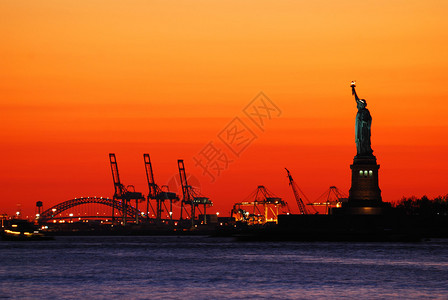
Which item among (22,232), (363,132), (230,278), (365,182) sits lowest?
(230,278)

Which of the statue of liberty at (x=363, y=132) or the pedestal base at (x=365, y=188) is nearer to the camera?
the pedestal base at (x=365, y=188)

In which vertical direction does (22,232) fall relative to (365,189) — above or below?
below

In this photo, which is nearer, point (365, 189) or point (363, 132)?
point (363, 132)

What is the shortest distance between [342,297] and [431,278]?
18256 mm

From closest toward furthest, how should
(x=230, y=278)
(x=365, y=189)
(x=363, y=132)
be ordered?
(x=230, y=278) < (x=363, y=132) < (x=365, y=189)

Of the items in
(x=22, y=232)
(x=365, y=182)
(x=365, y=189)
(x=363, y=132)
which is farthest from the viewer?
(x=22, y=232)

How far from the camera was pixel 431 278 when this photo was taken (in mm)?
75938

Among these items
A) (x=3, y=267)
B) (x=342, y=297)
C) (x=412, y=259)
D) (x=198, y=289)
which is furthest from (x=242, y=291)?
(x=412, y=259)

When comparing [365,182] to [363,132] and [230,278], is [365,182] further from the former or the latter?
[230,278]

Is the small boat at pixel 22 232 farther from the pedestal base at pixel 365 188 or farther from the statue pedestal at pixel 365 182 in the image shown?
the statue pedestal at pixel 365 182

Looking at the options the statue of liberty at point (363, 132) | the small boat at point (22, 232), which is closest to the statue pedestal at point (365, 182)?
the statue of liberty at point (363, 132)

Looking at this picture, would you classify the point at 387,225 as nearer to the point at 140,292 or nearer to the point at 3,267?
the point at 3,267

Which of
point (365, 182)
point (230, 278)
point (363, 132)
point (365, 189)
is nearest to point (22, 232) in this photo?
point (365, 189)

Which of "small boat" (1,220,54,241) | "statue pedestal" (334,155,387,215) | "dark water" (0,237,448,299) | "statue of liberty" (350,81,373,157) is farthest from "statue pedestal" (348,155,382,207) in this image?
"small boat" (1,220,54,241)
